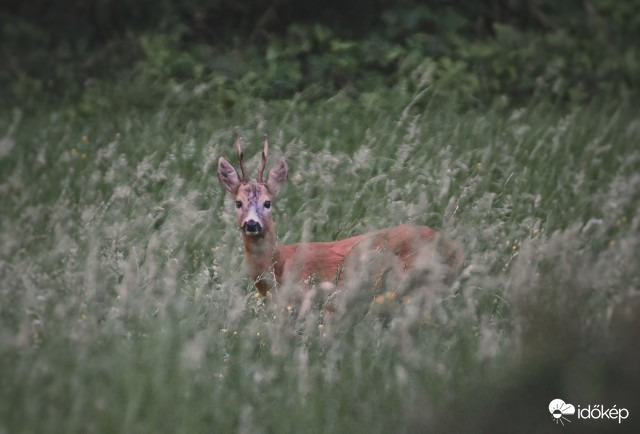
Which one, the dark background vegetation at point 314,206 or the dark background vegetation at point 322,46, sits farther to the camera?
the dark background vegetation at point 322,46

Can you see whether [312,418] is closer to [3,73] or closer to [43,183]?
[43,183]

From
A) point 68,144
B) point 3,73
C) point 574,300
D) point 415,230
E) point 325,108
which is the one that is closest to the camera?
point 574,300

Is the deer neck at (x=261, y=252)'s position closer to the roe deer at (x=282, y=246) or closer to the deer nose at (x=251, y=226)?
the roe deer at (x=282, y=246)

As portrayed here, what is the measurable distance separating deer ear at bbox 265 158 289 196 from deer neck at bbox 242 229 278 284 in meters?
0.26

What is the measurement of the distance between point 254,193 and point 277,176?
28 cm

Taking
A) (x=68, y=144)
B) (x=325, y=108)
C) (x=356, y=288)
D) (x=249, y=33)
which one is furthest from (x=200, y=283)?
Result: (x=249, y=33)

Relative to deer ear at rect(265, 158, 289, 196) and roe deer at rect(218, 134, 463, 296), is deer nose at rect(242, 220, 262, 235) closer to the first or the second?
roe deer at rect(218, 134, 463, 296)

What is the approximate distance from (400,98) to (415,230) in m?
3.36

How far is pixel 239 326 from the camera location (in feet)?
15.1

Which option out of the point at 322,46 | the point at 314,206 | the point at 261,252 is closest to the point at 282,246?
the point at 261,252

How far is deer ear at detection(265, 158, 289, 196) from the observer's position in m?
5.88

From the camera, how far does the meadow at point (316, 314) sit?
260 cm

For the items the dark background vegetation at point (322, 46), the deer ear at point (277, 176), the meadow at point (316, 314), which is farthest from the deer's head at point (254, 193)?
the dark background vegetation at point (322, 46)

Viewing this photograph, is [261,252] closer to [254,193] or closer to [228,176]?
[254,193]
